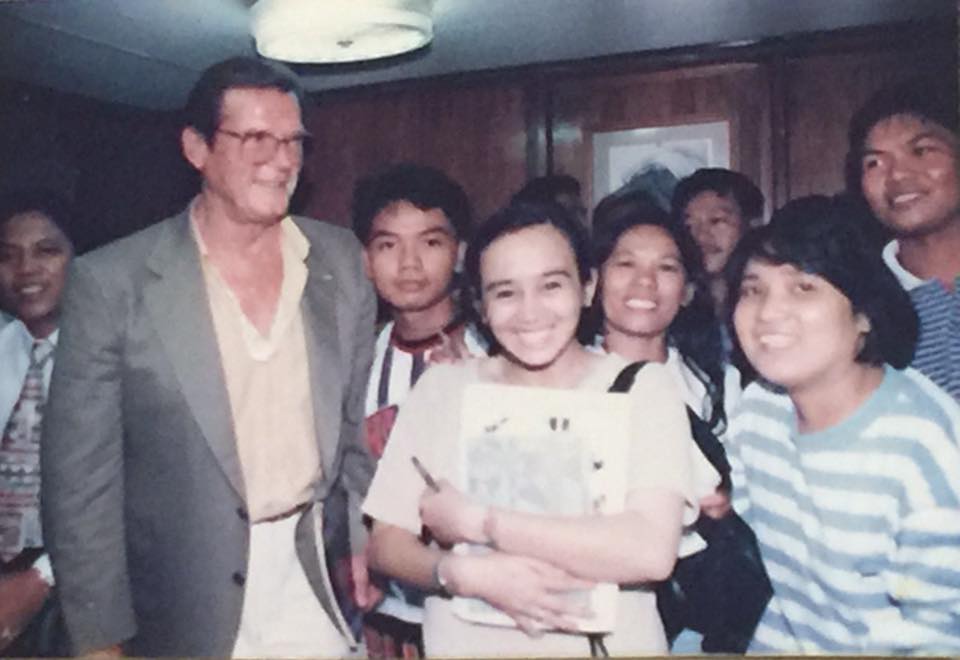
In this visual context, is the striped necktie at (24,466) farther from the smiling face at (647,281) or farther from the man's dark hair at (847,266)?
the man's dark hair at (847,266)

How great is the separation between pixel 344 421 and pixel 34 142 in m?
0.78

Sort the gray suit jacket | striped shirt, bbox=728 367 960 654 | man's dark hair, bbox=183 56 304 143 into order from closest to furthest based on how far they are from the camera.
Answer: striped shirt, bbox=728 367 960 654
the gray suit jacket
man's dark hair, bbox=183 56 304 143

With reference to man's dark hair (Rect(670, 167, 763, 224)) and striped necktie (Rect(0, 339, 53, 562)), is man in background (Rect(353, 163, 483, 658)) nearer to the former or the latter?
man's dark hair (Rect(670, 167, 763, 224))

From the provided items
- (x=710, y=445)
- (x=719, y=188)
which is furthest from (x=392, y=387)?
(x=719, y=188)

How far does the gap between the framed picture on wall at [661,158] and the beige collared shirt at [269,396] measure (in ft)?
1.74

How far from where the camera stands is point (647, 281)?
1545 mm

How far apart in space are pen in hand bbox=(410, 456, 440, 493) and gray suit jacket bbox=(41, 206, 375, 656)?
0.11m

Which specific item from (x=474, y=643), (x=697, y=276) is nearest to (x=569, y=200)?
(x=697, y=276)

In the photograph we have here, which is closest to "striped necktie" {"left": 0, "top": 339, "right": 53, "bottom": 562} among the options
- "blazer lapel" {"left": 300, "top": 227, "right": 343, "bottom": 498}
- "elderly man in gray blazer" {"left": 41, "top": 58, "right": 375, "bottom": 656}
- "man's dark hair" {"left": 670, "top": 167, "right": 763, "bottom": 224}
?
"elderly man in gray blazer" {"left": 41, "top": 58, "right": 375, "bottom": 656}

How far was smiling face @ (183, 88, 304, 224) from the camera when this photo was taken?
63.6 inches

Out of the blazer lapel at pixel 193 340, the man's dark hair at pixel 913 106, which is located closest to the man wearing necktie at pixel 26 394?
the blazer lapel at pixel 193 340

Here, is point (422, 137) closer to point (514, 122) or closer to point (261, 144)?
point (514, 122)

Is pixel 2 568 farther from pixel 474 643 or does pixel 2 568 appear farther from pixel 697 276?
pixel 697 276

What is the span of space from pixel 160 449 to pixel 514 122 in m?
0.79
